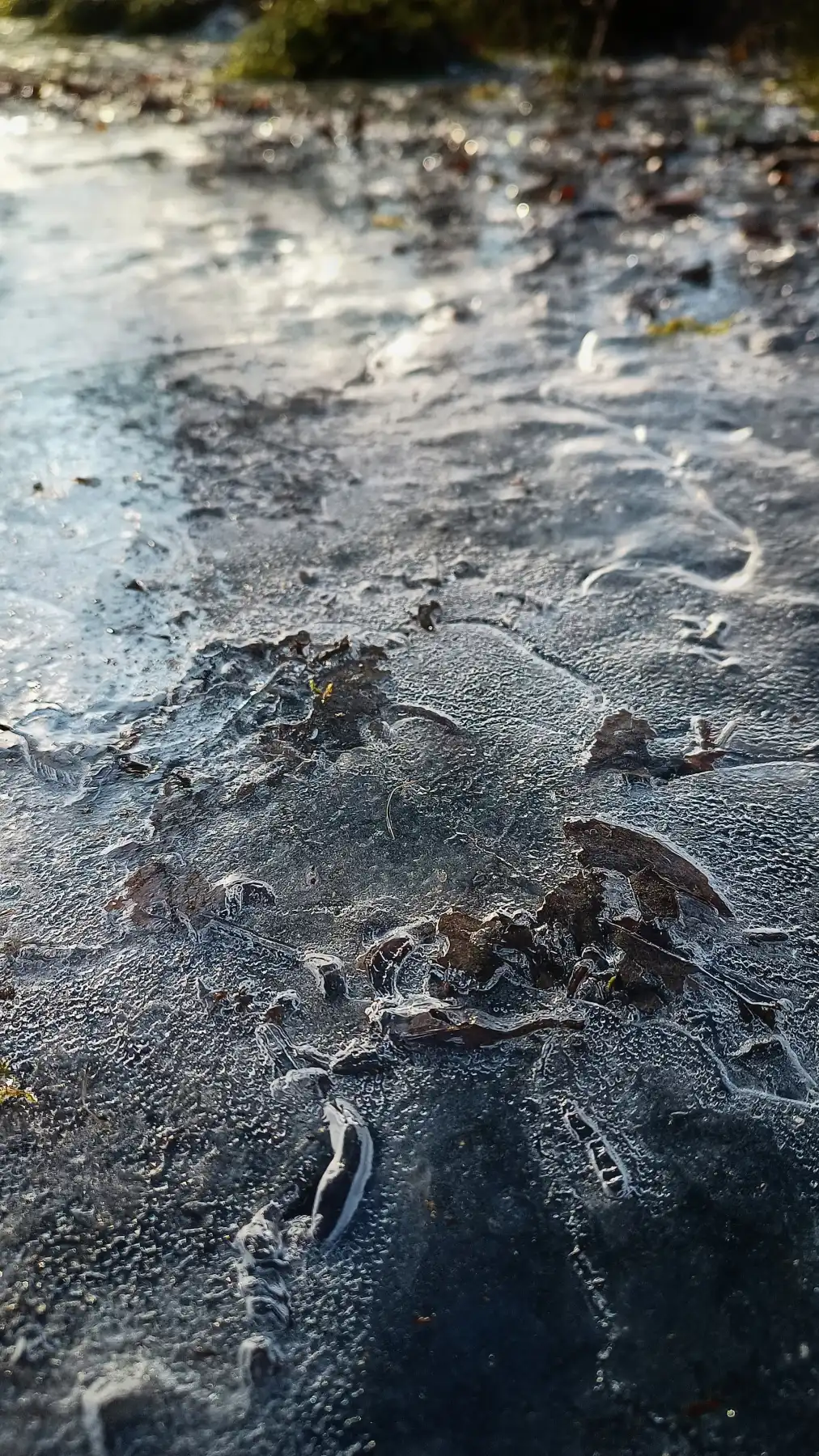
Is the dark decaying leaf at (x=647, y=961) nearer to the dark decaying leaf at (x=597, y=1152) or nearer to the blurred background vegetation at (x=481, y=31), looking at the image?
the dark decaying leaf at (x=597, y=1152)

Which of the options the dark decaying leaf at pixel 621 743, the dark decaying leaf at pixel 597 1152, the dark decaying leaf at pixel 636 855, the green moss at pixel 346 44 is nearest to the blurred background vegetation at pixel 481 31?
the green moss at pixel 346 44

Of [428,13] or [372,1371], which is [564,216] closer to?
[428,13]

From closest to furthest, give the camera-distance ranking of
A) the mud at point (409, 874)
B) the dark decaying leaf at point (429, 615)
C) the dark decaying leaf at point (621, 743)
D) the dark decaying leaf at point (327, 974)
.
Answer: the mud at point (409, 874)
the dark decaying leaf at point (327, 974)
the dark decaying leaf at point (621, 743)
the dark decaying leaf at point (429, 615)

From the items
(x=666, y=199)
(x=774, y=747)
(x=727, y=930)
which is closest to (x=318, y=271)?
(x=666, y=199)

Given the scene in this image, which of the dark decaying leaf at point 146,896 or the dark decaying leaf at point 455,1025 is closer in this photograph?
the dark decaying leaf at point 455,1025

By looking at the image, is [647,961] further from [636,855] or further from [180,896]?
[180,896]

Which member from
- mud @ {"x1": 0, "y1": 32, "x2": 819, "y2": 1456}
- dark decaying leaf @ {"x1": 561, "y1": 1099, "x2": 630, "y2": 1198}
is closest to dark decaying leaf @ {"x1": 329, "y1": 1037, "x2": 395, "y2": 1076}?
mud @ {"x1": 0, "y1": 32, "x2": 819, "y2": 1456}

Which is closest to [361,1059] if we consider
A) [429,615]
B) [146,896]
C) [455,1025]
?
[455,1025]
